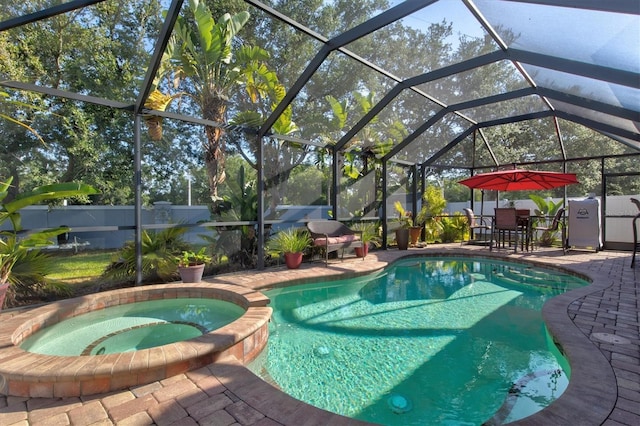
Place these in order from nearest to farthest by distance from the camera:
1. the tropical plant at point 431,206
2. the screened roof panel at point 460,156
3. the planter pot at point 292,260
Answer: the planter pot at point 292,260, the tropical plant at point 431,206, the screened roof panel at point 460,156

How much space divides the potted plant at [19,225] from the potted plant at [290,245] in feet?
13.1

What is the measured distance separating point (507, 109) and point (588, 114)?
2071 mm

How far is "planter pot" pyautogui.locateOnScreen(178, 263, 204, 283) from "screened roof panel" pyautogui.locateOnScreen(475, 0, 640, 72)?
6.33 meters

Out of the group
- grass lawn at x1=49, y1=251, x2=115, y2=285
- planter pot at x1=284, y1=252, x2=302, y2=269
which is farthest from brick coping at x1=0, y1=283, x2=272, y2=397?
planter pot at x1=284, y1=252, x2=302, y2=269

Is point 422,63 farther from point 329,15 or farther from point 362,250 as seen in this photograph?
point 362,250

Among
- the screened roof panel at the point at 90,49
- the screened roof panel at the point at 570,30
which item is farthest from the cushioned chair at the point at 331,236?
the screened roof panel at the point at 90,49

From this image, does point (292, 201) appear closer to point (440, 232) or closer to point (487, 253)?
point (487, 253)

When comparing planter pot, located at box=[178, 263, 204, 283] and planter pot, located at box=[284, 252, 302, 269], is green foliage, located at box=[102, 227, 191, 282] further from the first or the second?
planter pot, located at box=[284, 252, 302, 269]

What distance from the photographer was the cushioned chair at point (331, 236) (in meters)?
7.61

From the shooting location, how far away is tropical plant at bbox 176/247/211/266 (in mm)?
5914

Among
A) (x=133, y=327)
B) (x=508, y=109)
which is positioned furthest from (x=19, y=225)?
(x=508, y=109)

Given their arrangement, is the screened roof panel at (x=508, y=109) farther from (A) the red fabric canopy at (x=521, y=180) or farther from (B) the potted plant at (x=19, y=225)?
(B) the potted plant at (x=19, y=225)

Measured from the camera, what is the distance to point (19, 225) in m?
4.50

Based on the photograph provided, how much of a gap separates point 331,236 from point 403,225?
3961mm
